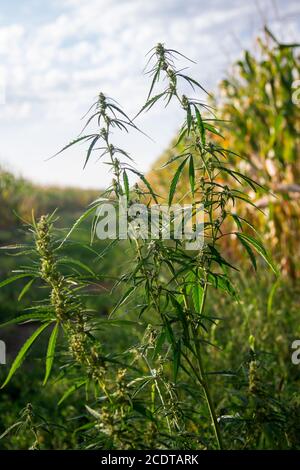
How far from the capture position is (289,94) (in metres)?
5.61

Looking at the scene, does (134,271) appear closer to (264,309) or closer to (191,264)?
(191,264)

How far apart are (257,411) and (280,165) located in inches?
157

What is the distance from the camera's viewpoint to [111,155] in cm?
167

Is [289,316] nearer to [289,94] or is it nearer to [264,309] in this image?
[264,309]

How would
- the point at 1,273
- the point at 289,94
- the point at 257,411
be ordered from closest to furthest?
1. the point at 257,411
2. the point at 289,94
3. the point at 1,273

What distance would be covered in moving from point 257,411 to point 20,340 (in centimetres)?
402

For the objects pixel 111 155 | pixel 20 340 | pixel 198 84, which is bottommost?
pixel 20 340

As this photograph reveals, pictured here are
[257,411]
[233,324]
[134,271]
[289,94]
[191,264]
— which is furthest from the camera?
[289,94]

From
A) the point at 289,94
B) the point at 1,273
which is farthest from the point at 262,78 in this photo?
the point at 1,273

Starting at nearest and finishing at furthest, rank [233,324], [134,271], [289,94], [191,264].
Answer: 1. [134,271]
2. [191,264]
3. [233,324]
4. [289,94]

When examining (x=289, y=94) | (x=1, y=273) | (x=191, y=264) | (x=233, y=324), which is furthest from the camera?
(x=1, y=273)

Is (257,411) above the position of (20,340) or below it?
above
